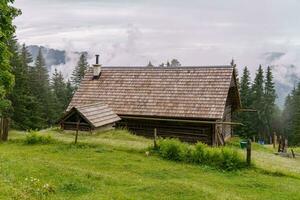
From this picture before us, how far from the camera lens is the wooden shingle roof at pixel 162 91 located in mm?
29859

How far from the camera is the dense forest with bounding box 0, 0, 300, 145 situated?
5188 centimetres

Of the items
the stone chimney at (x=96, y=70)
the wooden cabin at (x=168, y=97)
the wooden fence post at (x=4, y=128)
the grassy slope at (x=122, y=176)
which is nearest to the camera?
the grassy slope at (x=122, y=176)

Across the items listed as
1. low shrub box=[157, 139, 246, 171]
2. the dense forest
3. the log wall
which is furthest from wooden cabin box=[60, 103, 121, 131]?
the dense forest

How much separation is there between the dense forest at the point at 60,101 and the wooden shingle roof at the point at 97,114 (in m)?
17.9

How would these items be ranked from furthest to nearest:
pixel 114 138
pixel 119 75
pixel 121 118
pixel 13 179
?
pixel 119 75, pixel 121 118, pixel 114 138, pixel 13 179

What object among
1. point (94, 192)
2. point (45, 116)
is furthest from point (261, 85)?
point (94, 192)

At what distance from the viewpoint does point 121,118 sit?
1249 inches

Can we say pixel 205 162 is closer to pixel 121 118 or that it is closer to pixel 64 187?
A: pixel 64 187

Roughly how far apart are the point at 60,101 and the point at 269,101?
3831 cm

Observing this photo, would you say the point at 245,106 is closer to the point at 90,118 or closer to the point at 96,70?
the point at 96,70

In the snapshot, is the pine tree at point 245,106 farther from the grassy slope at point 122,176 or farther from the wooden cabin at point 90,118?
the grassy slope at point 122,176

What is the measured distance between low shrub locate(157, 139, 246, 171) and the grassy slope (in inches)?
25.1

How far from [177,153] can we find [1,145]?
1043cm

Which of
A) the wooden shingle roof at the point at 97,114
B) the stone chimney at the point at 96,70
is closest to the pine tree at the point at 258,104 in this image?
the stone chimney at the point at 96,70
